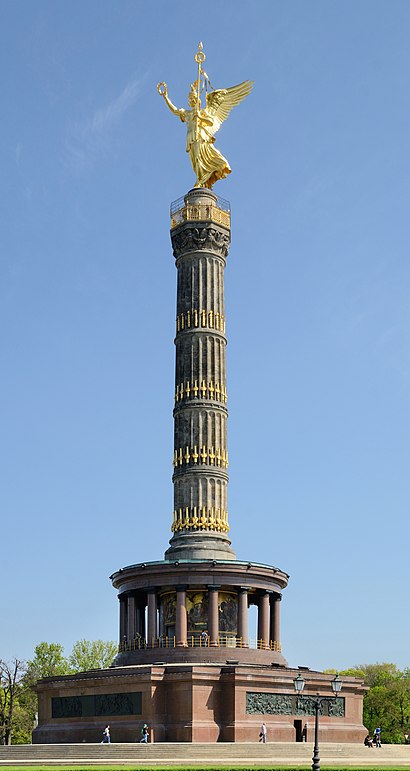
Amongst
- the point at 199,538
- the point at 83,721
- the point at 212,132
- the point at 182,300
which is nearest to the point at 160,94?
the point at 212,132

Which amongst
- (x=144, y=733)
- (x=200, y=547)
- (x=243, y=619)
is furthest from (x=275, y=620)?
(x=144, y=733)

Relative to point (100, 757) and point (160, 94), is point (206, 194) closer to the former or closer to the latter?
point (160, 94)

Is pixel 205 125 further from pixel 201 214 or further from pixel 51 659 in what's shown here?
pixel 51 659

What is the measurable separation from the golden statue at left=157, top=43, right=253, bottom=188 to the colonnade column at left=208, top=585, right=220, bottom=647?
20714mm

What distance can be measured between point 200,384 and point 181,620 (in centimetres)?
1125

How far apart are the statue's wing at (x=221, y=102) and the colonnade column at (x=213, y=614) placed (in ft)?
75.7

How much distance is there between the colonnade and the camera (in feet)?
139

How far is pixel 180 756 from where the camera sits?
34594 millimetres

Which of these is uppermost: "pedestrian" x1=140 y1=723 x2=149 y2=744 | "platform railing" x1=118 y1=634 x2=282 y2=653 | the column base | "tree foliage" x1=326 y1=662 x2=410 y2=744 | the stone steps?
the column base

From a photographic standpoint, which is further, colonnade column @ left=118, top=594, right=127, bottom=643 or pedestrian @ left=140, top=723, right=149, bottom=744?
colonnade column @ left=118, top=594, right=127, bottom=643

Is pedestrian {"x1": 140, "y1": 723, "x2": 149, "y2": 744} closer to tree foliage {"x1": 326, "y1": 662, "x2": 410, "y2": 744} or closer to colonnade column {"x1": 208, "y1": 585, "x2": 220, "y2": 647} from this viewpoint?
colonnade column {"x1": 208, "y1": 585, "x2": 220, "y2": 647}

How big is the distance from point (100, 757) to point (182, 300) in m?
22.4

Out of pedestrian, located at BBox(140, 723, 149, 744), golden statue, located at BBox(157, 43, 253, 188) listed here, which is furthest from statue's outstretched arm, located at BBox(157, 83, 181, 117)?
pedestrian, located at BBox(140, 723, 149, 744)

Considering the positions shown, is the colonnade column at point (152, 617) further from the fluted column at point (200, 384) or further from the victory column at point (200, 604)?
the fluted column at point (200, 384)
